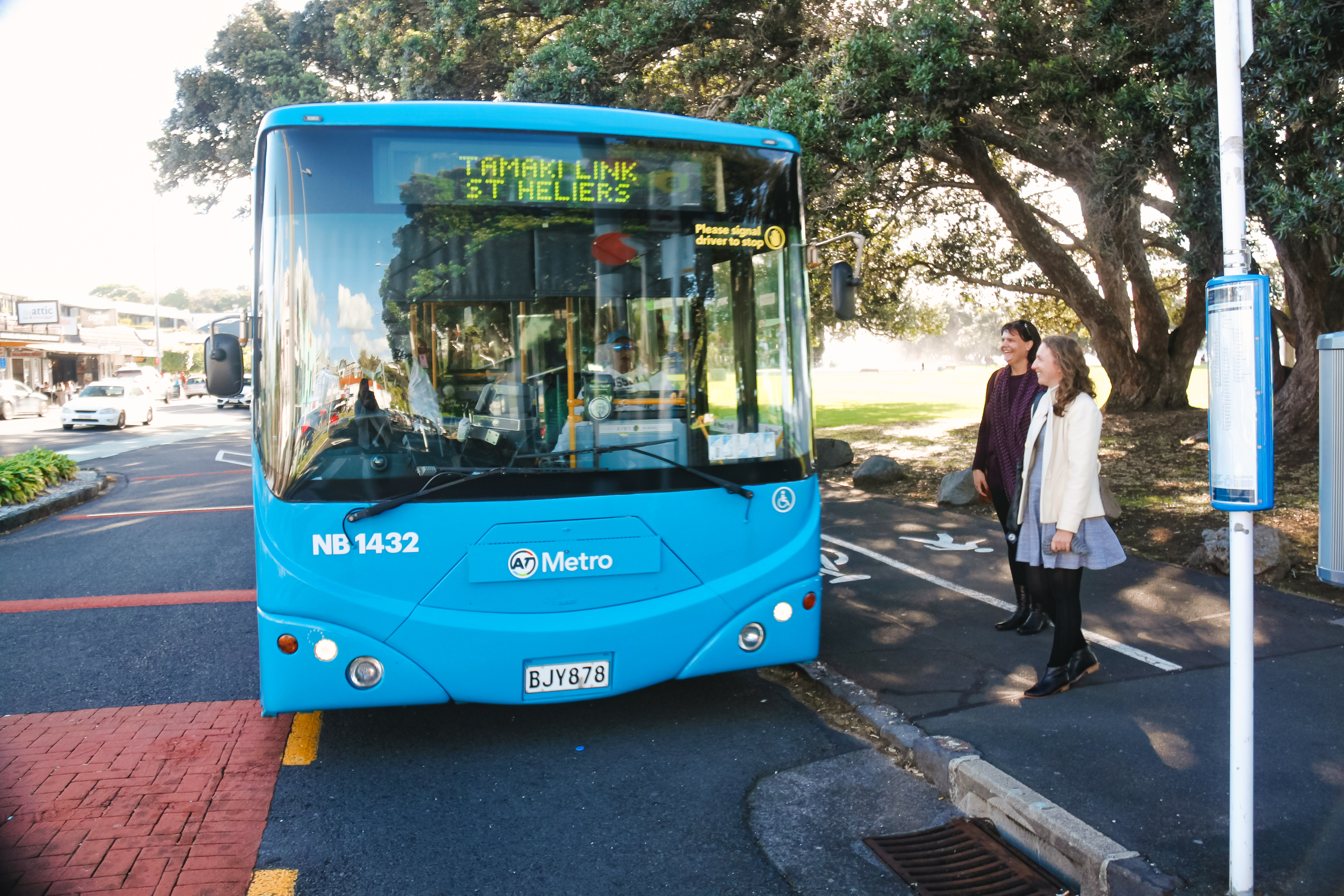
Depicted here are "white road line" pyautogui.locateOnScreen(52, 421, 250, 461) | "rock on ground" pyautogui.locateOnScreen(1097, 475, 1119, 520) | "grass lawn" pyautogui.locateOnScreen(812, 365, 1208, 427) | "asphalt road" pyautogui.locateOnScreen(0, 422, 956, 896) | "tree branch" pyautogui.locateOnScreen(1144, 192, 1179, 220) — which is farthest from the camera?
"grass lawn" pyautogui.locateOnScreen(812, 365, 1208, 427)

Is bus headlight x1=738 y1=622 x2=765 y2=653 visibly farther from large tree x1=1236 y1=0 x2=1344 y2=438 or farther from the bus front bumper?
large tree x1=1236 y1=0 x2=1344 y2=438

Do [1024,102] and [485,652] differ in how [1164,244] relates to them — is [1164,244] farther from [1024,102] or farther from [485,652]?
[485,652]

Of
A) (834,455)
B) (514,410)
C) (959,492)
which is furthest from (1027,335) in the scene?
(834,455)

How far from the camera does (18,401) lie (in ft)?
121

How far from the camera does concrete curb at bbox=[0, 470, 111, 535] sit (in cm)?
1155

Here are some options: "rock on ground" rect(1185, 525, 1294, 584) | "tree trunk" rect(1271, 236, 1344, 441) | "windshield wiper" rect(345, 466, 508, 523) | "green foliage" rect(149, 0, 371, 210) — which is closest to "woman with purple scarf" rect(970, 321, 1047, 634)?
"rock on ground" rect(1185, 525, 1294, 584)

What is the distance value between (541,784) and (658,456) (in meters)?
1.51

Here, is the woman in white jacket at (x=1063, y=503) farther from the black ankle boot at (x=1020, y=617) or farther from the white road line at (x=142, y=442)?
the white road line at (x=142, y=442)

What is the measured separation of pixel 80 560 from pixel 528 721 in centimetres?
681

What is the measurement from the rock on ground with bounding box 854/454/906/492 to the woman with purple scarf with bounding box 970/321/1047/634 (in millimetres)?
6758

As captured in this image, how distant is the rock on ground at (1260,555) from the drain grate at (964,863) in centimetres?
449

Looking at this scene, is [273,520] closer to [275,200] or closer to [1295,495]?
[275,200]

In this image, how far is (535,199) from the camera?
170 inches

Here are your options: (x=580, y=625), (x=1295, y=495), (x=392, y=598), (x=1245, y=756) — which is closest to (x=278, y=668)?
(x=392, y=598)
